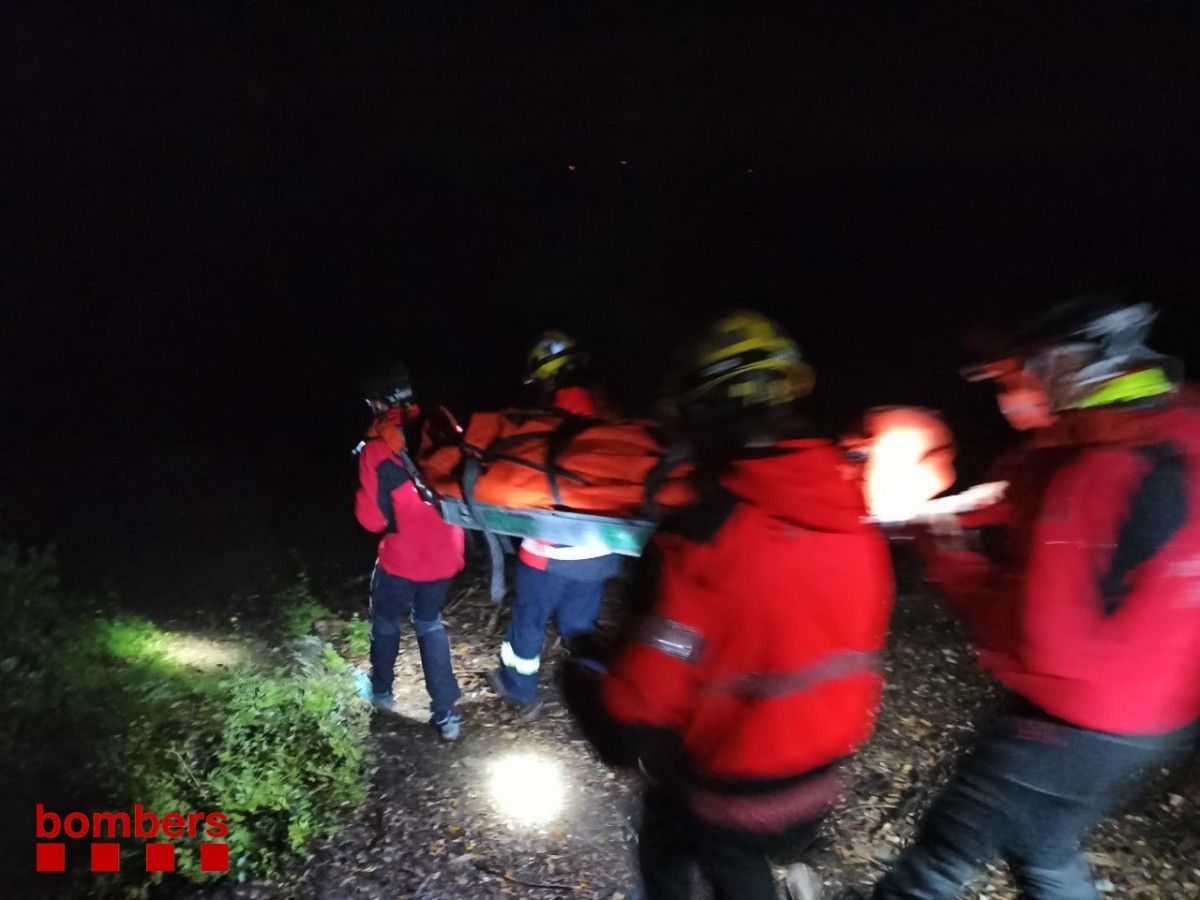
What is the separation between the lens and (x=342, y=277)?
29.9m

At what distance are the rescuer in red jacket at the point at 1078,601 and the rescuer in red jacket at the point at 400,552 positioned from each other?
9.43 feet

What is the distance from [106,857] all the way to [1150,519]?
430cm

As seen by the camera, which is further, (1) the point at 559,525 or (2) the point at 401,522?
(2) the point at 401,522

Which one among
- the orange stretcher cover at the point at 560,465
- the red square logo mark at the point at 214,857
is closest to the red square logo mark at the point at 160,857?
the red square logo mark at the point at 214,857

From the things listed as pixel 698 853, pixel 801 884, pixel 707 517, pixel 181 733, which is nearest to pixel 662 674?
pixel 707 517

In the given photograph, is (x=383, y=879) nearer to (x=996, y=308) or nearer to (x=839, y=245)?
(x=996, y=308)

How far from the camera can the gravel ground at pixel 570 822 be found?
3580 mm

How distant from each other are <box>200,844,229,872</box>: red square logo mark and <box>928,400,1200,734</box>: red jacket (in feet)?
11.2

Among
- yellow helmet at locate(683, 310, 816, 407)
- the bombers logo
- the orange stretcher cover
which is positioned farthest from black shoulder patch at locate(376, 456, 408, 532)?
yellow helmet at locate(683, 310, 816, 407)

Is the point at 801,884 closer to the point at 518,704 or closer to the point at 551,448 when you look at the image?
the point at 551,448

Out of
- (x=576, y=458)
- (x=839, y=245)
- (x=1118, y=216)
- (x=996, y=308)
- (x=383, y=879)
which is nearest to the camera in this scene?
(x=576, y=458)

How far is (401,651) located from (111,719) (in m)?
1.97

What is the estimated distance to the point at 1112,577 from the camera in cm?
208

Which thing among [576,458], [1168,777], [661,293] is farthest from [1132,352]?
[661,293]
